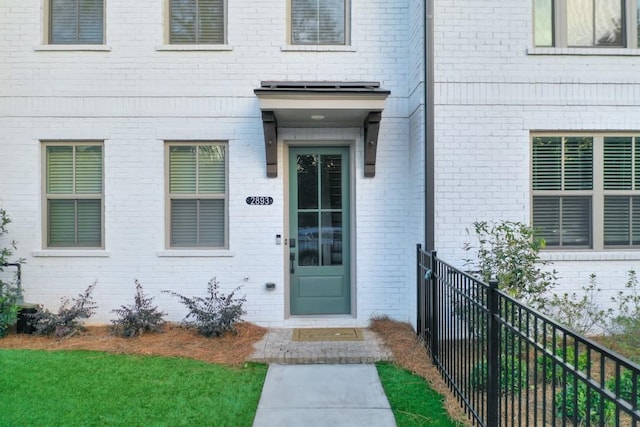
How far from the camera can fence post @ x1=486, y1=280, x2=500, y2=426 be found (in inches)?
122

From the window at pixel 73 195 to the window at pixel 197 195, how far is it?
0.99m

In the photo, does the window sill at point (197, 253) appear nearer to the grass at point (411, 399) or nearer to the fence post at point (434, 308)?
the grass at point (411, 399)

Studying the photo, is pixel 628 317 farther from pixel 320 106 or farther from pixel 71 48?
pixel 71 48

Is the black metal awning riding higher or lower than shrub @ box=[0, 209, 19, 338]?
higher

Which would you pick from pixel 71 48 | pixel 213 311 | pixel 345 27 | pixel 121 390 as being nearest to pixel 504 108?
pixel 345 27

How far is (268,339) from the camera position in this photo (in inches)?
224

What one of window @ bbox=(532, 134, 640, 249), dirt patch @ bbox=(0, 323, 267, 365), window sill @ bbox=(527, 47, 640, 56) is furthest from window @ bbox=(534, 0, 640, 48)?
dirt patch @ bbox=(0, 323, 267, 365)

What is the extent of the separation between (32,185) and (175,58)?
8.46 ft

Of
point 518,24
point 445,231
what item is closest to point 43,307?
point 445,231

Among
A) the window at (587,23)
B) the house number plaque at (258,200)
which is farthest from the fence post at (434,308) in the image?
the window at (587,23)

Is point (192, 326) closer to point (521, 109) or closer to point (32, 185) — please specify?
point (32, 185)

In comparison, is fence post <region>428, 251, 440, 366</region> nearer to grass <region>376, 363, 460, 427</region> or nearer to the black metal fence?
the black metal fence

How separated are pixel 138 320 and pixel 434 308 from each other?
3.60 metres

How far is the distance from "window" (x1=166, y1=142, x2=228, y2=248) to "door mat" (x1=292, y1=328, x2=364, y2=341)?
5.18ft
